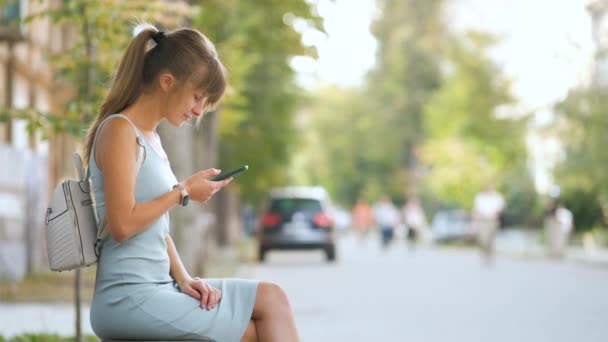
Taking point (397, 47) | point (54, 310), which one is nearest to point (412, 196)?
point (397, 47)

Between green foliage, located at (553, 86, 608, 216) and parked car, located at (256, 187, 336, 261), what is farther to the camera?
parked car, located at (256, 187, 336, 261)

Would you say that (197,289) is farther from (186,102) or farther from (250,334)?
(186,102)

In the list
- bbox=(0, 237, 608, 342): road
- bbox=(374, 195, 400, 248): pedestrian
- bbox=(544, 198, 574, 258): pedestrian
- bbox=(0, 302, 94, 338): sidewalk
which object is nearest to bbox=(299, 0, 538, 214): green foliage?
bbox=(374, 195, 400, 248): pedestrian

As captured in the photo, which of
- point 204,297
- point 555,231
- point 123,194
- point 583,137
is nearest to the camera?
point 123,194

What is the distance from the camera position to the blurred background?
37.0 feet

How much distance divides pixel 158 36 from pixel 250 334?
3.50 feet

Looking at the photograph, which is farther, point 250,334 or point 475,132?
point 475,132

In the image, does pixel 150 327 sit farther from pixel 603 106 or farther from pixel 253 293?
pixel 603 106

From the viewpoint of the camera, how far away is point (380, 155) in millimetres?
64688

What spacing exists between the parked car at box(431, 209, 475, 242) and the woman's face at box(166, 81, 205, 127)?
4322cm

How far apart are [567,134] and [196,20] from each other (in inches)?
783

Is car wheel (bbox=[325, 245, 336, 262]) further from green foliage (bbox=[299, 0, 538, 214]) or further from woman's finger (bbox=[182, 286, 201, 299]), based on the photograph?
woman's finger (bbox=[182, 286, 201, 299])

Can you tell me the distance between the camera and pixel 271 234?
93.8 ft

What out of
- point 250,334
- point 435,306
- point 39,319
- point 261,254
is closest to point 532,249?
point 261,254
